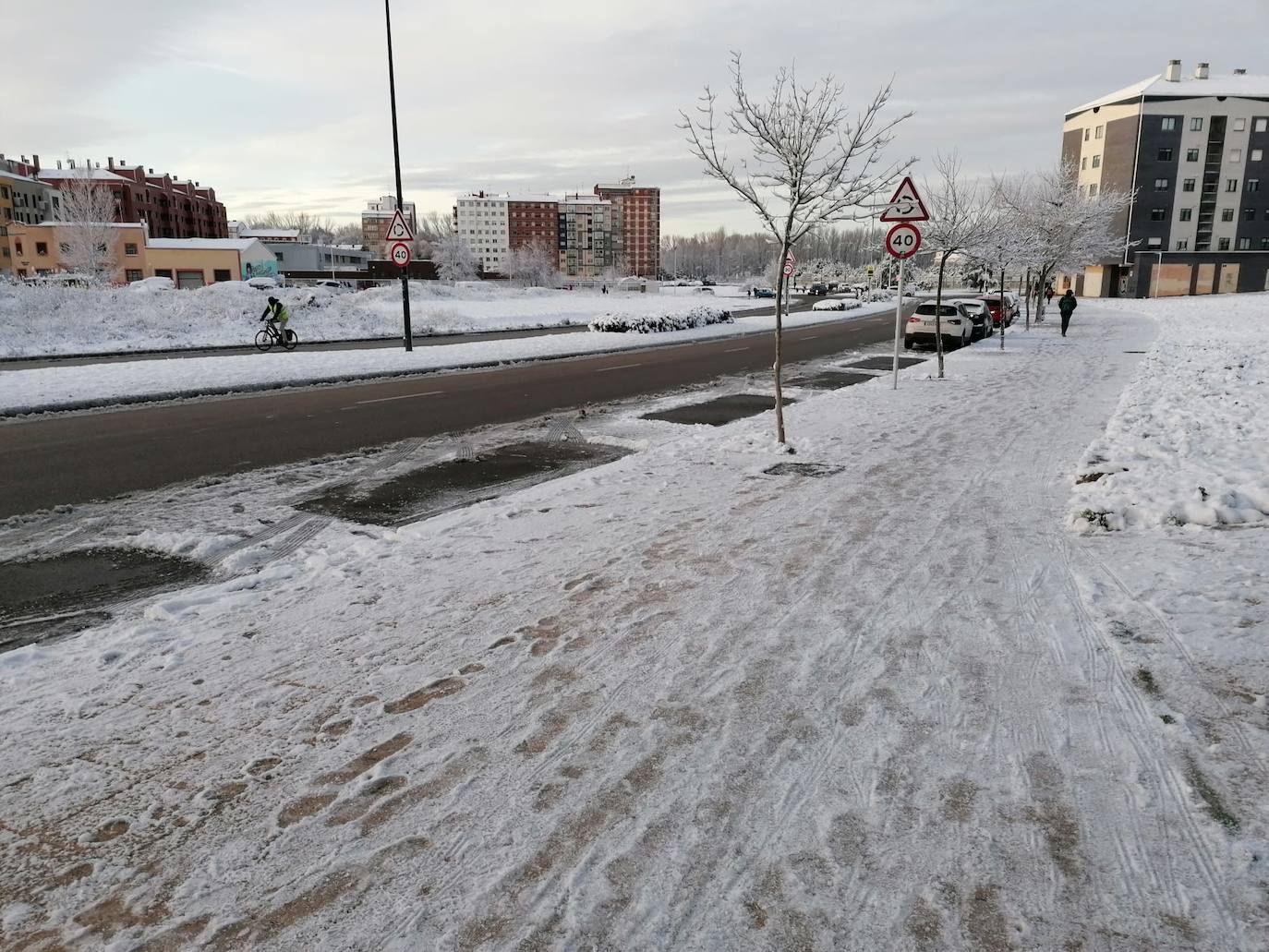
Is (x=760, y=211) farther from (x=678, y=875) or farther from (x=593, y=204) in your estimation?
(x=593, y=204)

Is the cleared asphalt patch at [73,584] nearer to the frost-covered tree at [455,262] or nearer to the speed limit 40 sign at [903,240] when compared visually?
the speed limit 40 sign at [903,240]

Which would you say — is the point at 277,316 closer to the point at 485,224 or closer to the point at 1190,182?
the point at 1190,182

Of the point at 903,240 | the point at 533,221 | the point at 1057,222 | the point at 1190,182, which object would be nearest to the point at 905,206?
the point at 903,240

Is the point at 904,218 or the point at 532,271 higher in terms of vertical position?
the point at 532,271

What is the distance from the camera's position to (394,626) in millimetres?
4574

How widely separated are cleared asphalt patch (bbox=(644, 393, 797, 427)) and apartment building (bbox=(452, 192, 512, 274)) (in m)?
167

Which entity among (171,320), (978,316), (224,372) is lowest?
(224,372)

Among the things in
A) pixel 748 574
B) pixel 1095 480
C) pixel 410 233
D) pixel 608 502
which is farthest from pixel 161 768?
pixel 410 233

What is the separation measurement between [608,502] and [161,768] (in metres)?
4.32

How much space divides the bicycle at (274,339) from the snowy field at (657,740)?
19.5 metres

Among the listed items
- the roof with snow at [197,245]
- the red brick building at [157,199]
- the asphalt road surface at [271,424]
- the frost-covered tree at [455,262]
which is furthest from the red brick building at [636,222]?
the asphalt road surface at [271,424]

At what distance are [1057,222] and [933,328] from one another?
50.8ft

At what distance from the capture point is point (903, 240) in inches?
523

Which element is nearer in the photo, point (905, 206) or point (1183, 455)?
point (1183, 455)
